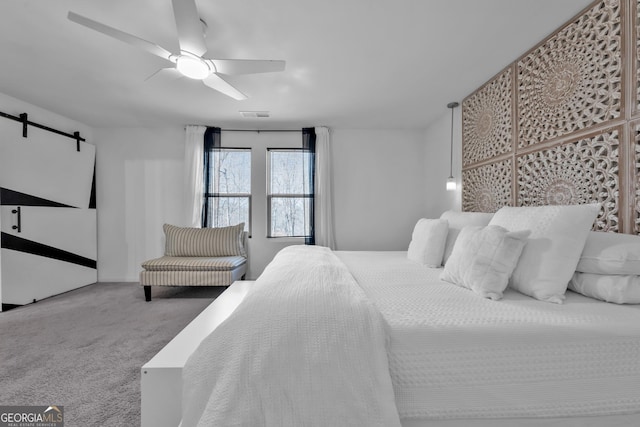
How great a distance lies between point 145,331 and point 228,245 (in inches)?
59.7

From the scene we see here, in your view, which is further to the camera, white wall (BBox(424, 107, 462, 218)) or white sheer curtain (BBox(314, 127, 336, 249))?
white sheer curtain (BBox(314, 127, 336, 249))

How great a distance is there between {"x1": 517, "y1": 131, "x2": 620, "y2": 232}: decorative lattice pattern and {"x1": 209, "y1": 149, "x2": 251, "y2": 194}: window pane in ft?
11.5

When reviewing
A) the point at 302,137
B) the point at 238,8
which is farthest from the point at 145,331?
the point at 302,137

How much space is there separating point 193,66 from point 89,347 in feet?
7.60

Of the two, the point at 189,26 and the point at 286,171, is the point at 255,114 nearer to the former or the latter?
the point at 286,171

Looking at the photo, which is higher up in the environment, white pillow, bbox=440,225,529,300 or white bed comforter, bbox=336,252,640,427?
white pillow, bbox=440,225,529,300

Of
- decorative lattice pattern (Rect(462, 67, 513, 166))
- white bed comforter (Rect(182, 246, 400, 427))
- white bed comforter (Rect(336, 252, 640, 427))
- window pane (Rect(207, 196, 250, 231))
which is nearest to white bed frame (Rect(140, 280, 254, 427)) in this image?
white bed comforter (Rect(182, 246, 400, 427))

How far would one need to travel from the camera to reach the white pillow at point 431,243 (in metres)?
2.12

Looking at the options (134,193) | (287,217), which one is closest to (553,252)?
(287,217)

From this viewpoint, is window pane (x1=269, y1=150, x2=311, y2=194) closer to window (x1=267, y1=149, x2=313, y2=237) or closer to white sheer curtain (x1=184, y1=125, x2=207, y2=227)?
window (x1=267, y1=149, x2=313, y2=237)

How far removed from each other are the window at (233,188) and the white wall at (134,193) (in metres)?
0.62

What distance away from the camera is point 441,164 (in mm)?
3613

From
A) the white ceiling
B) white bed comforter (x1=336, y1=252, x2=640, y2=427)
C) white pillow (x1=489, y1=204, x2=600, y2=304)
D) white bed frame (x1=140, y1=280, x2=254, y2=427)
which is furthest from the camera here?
the white ceiling

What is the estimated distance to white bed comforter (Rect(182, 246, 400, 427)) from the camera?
75cm
